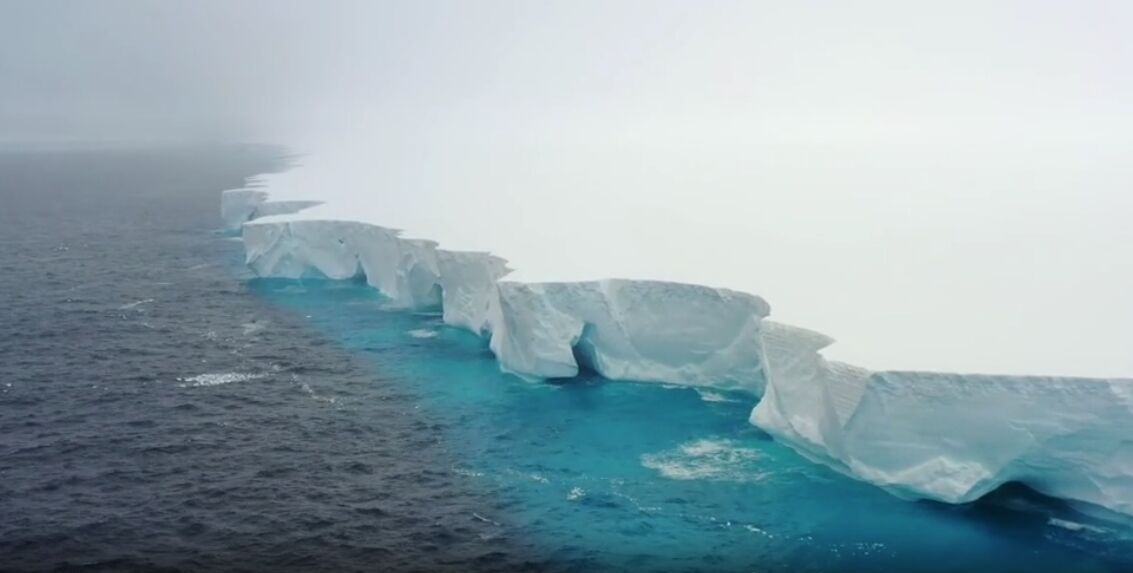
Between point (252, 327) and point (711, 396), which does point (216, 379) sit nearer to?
point (252, 327)

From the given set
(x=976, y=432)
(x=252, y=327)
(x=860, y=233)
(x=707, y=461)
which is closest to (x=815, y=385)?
(x=707, y=461)

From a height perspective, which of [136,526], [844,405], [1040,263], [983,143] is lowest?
[136,526]

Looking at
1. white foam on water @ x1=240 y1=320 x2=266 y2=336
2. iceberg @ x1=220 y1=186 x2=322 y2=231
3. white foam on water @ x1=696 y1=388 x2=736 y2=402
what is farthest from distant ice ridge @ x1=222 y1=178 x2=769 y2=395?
iceberg @ x1=220 y1=186 x2=322 y2=231

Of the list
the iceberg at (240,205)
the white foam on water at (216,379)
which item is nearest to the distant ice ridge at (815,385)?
the white foam on water at (216,379)

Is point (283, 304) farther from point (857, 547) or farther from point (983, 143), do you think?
point (983, 143)

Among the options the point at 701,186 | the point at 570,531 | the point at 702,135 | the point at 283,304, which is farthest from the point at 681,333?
the point at 702,135

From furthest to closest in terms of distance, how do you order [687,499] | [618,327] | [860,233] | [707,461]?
[860,233]
[618,327]
[707,461]
[687,499]

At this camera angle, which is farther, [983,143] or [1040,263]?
[983,143]
